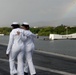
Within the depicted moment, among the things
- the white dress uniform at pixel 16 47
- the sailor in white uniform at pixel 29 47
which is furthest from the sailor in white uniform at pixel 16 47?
the sailor in white uniform at pixel 29 47

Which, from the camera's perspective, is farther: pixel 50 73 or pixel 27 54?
pixel 50 73

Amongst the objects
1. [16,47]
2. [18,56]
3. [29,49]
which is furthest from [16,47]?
[29,49]

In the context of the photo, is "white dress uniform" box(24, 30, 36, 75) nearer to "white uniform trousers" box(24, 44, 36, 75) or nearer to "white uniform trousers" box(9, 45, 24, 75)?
"white uniform trousers" box(24, 44, 36, 75)

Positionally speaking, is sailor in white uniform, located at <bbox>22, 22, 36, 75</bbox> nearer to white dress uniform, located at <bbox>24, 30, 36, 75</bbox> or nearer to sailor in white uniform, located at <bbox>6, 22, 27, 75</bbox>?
white dress uniform, located at <bbox>24, 30, 36, 75</bbox>

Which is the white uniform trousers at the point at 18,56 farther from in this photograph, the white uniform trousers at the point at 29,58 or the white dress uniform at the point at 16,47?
the white uniform trousers at the point at 29,58

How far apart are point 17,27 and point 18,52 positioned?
0.81m

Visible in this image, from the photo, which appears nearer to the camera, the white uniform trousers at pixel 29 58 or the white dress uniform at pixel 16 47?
the white dress uniform at pixel 16 47

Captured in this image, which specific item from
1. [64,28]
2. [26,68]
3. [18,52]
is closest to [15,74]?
[26,68]

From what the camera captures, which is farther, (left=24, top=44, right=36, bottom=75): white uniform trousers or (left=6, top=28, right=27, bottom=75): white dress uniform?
(left=24, top=44, right=36, bottom=75): white uniform trousers

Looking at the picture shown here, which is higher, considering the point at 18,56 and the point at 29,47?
the point at 29,47

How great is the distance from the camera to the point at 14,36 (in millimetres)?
10203

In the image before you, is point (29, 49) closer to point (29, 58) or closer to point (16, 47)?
point (29, 58)

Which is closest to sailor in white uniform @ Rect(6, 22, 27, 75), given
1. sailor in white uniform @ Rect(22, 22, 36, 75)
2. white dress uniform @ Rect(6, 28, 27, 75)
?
white dress uniform @ Rect(6, 28, 27, 75)

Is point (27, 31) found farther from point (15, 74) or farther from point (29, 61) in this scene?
point (15, 74)
